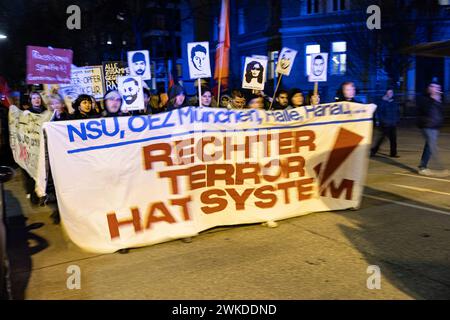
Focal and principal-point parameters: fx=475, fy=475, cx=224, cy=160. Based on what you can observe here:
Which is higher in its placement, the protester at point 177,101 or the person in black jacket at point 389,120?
the protester at point 177,101

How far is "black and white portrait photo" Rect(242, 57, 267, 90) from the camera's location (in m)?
7.90

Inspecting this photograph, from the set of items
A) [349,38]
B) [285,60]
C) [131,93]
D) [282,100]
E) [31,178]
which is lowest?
[31,178]

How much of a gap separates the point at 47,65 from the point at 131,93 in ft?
5.06

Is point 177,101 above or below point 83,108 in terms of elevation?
above

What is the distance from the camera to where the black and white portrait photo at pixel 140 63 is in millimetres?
8461

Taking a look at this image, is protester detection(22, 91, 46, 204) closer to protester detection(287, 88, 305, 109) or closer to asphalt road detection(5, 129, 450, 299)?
asphalt road detection(5, 129, 450, 299)

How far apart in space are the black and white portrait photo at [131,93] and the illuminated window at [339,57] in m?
23.4

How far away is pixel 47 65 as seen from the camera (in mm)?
7230

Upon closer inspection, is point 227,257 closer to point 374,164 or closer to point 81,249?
point 81,249

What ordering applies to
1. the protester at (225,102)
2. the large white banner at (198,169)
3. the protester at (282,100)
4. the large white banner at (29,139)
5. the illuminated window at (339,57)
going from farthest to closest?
1. the illuminated window at (339,57)
2. the protester at (225,102)
3. the protester at (282,100)
4. the large white banner at (29,139)
5. the large white banner at (198,169)

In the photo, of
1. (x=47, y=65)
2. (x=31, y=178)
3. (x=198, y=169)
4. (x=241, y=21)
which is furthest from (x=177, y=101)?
(x=241, y=21)

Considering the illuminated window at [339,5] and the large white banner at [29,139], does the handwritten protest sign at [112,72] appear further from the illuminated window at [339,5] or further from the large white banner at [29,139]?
the illuminated window at [339,5]

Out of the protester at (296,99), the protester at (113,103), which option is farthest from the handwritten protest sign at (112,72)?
the protester at (296,99)

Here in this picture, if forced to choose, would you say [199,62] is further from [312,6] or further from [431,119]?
[312,6]
